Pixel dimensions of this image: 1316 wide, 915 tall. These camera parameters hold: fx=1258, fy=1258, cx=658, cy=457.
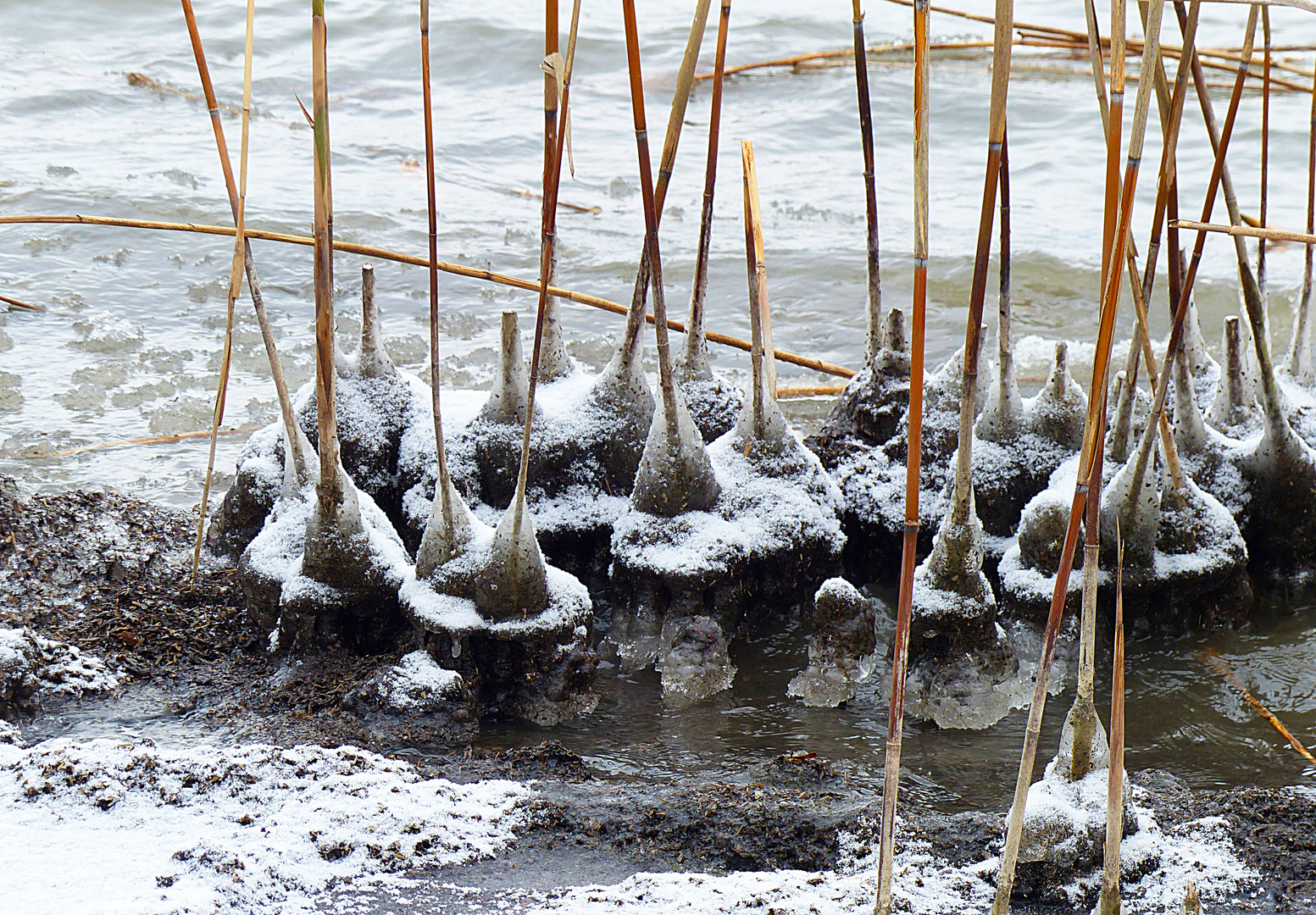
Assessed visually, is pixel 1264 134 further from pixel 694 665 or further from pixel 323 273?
pixel 323 273

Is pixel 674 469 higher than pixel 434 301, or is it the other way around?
pixel 434 301

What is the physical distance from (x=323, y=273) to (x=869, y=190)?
1241mm

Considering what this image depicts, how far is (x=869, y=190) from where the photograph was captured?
2713 millimetres

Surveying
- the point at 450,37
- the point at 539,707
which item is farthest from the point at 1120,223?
the point at 450,37

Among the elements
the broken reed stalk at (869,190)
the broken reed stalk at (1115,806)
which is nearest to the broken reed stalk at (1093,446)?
the broken reed stalk at (1115,806)

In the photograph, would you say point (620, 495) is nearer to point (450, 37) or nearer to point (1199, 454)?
point (1199, 454)

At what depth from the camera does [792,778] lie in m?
2.12

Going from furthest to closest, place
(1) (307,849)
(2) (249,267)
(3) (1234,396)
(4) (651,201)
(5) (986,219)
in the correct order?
(3) (1234,396) → (2) (249,267) → (4) (651,201) → (1) (307,849) → (5) (986,219)

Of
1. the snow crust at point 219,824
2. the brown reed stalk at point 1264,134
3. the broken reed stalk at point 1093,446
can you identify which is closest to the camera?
the broken reed stalk at point 1093,446

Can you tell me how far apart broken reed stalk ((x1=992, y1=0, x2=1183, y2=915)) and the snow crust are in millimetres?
802

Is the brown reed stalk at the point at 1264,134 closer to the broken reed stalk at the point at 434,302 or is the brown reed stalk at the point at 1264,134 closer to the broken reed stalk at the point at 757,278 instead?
the broken reed stalk at the point at 757,278

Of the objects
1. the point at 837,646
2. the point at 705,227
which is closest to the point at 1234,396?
the point at 837,646

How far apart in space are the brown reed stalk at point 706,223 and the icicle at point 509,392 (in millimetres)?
399

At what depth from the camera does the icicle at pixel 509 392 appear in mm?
2652
